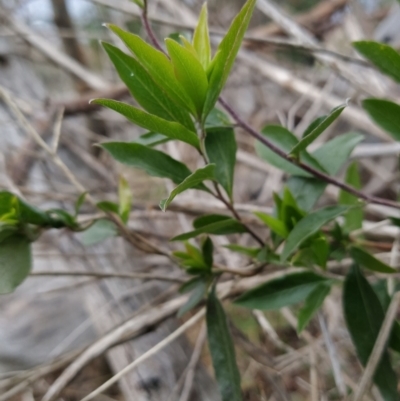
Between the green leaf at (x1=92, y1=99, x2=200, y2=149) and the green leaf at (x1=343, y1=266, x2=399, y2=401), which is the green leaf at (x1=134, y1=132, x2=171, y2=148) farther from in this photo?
the green leaf at (x1=343, y1=266, x2=399, y2=401)

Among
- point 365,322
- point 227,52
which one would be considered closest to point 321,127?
point 227,52

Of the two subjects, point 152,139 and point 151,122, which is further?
point 152,139

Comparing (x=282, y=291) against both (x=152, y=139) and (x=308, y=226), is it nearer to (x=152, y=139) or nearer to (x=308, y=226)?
(x=308, y=226)

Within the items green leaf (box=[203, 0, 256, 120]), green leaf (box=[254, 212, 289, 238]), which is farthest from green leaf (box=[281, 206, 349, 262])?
green leaf (box=[203, 0, 256, 120])

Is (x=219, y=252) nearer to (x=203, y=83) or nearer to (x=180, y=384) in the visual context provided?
(x=180, y=384)

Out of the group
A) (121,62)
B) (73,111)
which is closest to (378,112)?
(121,62)


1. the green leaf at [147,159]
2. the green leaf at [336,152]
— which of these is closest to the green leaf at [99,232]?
the green leaf at [147,159]
